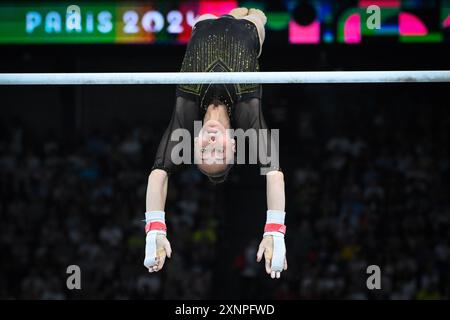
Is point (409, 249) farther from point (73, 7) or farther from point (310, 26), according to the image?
point (73, 7)

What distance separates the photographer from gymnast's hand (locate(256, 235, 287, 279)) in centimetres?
625

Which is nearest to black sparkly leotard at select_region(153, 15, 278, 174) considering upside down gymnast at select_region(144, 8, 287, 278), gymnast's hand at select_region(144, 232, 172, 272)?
upside down gymnast at select_region(144, 8, 287, 278)

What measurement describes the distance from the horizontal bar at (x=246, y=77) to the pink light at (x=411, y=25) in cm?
671

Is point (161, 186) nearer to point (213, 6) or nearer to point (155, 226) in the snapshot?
point (155, 226)

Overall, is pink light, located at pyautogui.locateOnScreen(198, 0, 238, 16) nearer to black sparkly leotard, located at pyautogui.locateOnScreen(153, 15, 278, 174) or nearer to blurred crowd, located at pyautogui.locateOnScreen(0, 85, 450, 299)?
blurred crowd, located at pyautogui.locateOnScreen(0, 85, 450, 299)

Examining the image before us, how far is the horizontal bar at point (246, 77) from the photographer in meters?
6.26

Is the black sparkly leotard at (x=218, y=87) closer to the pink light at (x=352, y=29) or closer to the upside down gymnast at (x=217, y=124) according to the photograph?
the upside down gymnast at (x=217, y=124)

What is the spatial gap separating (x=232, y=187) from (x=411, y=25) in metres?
3.84

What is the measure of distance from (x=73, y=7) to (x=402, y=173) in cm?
549

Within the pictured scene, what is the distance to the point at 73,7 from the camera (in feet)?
41.6

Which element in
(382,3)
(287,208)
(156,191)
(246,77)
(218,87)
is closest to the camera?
(246,77)

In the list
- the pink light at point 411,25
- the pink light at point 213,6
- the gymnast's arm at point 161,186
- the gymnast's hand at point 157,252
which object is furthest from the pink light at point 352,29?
the gymnast's hand at point 157,252

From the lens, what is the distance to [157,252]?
636 cm

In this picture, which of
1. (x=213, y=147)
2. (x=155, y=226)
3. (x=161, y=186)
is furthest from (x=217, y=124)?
(x=155, y=226)
